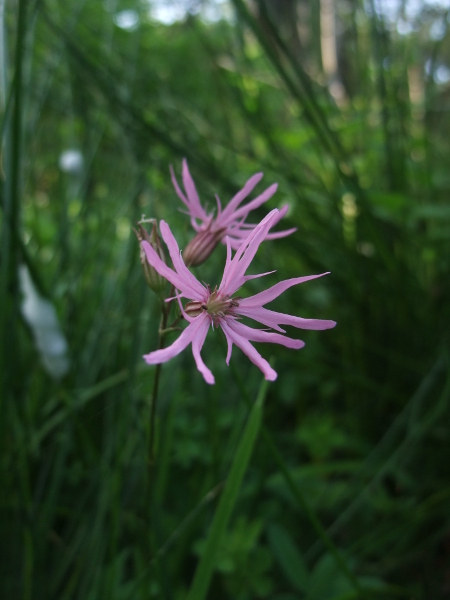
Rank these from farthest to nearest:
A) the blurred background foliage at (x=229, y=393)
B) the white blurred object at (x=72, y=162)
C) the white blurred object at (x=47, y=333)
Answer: the white blurred object at (x=72, y=162) → the white blurred object at (x=47, y=333) → the blurred background foliage at (x=229, y=393)

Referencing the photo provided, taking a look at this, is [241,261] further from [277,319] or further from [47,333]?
[47,333]

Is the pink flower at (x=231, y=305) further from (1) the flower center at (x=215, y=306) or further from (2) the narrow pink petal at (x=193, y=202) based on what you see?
(2) the narrow pink petal at (x=193, y=202)

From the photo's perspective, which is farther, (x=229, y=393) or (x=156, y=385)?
(x=229, y=393)

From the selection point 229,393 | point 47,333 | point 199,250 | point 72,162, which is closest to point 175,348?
point 199,250

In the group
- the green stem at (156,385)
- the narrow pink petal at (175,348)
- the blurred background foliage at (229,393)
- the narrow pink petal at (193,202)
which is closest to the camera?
the narrow pink petal at (175,348)

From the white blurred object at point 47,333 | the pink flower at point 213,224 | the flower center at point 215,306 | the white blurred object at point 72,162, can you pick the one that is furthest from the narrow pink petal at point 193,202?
the white blurred object at point 72,162
